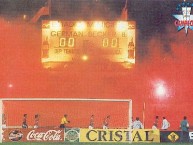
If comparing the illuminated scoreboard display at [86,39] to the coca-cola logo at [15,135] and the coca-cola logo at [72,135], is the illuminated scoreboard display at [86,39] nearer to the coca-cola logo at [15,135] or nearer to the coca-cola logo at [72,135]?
the coca-cola logo at [72,135]

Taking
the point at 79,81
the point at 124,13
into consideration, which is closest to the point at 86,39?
the point at 79,81

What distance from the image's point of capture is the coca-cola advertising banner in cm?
2103

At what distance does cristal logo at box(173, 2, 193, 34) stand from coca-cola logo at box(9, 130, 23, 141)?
13229mm

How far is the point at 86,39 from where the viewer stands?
28.9m

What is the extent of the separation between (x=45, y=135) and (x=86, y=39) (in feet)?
29.3

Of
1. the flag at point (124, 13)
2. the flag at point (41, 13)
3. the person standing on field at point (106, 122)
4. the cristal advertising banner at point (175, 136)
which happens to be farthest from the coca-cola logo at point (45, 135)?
the flag at point (124, 13)

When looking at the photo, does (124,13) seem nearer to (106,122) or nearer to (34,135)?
(106,122)

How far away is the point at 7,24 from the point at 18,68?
8.62 ft

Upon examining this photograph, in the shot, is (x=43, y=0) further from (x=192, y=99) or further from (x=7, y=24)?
(x=192, y=99)

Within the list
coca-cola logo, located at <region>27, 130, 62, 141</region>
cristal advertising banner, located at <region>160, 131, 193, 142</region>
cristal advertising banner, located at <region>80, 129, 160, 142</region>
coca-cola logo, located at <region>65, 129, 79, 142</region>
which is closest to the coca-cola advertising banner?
coca-cola logo, located at <region>27, 130, 62, 141</region>

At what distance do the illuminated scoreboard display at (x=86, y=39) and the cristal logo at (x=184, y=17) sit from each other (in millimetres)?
3015

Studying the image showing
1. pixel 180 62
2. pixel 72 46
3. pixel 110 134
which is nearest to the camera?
pixel 110 134

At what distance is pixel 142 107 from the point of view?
1184 inches

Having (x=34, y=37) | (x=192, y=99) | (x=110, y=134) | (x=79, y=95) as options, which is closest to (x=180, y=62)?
(x=192, y=99)
